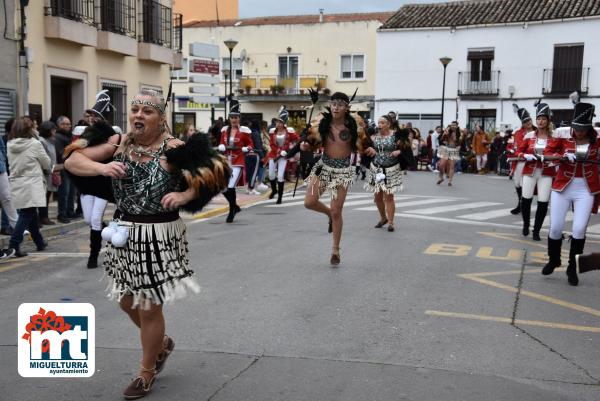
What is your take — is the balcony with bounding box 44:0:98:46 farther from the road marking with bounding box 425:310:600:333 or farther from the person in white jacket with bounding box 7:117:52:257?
the road marking with bounding box 425:310:600:333

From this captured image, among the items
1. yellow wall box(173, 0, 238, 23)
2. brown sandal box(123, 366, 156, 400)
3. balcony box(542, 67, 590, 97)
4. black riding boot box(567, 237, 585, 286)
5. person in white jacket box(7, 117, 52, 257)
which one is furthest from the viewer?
yellow wall box(173, 0, 238, 23)

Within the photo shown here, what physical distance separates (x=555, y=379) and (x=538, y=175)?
253 inches

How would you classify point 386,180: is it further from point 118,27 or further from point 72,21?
point 118,27

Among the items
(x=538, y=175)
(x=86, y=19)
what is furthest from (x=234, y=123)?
(x=86, y=19)

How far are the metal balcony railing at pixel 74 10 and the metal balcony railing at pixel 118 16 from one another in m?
0.49

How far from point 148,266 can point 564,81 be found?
1349 inches

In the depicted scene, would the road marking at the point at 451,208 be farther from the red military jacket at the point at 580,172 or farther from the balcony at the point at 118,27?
the balcony at the point at 118,27

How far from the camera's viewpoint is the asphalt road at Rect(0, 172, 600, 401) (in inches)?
174

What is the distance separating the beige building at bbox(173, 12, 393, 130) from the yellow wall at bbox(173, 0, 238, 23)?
2259 mm

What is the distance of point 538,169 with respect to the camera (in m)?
10.5

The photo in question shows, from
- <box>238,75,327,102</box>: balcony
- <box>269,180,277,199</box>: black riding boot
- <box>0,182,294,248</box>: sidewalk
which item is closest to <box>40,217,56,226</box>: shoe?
<box>0,182,294,248</box>: sidewalk

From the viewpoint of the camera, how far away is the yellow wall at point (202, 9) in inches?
1897

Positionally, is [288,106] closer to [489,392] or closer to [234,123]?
[234,123]

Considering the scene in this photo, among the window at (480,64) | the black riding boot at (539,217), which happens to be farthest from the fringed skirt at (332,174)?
the window at (480,64)
